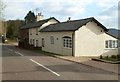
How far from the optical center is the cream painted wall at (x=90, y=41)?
27.1m

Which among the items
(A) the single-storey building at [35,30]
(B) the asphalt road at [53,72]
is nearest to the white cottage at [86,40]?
(B) the asphalt road at [53,72]

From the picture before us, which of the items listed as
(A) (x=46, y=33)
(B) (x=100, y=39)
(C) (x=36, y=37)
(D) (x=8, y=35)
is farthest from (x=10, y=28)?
(B) (x=100, y=39)

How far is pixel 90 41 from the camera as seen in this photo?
91.1 feet

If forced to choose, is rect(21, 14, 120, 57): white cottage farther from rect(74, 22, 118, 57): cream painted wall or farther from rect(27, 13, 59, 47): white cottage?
rect(27, 13, 59, 47): white cottage

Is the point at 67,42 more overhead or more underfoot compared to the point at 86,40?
more underfoot

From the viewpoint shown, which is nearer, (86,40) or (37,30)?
(86,40)

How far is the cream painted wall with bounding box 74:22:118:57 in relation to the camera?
88.9ft

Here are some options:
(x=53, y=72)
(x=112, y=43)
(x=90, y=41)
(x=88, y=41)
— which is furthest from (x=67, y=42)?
(x=53, y=72)

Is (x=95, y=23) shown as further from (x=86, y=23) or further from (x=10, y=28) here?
(x=10, y=28)

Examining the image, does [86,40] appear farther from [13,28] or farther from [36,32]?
[13,28]

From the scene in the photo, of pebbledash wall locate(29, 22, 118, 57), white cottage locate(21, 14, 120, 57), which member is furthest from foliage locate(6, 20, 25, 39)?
pebbledash wall locate(29, 22, 118, 57)

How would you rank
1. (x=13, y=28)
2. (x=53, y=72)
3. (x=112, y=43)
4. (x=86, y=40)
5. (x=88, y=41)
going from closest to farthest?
(x=53, y=72)
(x=86, y=40)
(x=88, y=41)
(x=112, y=43)
(x=13, y=28)

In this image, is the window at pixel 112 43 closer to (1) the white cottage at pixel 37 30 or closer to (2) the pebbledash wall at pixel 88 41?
(2) the pebbledash wall at pixel 88 41

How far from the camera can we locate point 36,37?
43062 mm
